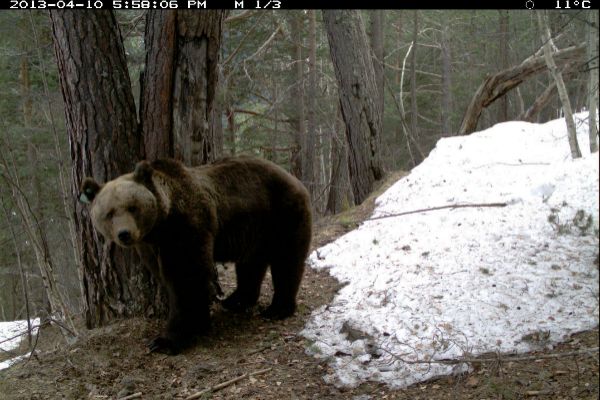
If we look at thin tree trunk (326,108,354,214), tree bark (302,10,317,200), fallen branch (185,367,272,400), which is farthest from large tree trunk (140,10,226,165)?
Result: tree bark (302,10,317,200)

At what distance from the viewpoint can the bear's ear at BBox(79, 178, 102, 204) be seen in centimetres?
439

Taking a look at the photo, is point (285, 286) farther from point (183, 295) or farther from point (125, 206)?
point (125, 206)

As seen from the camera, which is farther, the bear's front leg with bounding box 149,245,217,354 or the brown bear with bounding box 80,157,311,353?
the bear's front leg with bounding box 149,245,217,354

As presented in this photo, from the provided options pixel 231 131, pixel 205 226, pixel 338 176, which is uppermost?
pixel 231 131

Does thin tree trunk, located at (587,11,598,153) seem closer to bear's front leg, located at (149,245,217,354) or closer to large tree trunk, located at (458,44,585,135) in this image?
large tree trunk, located at (458,44,585,135)

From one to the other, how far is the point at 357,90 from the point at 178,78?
624 centimetres

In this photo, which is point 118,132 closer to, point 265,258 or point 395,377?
point 265,258

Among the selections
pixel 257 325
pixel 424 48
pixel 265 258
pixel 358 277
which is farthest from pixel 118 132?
pixel 424 48

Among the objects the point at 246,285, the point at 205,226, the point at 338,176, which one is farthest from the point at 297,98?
the point at 205,226

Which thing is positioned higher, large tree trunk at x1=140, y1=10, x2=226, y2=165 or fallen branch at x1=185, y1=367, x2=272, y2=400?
large tree trunk at x1=140, y1=10, x2=226, y2=165

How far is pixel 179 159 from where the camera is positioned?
17.4ft

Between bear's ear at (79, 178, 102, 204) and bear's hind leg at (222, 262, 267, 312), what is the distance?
1715 millimetres

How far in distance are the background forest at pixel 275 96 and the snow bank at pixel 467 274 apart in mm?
2203

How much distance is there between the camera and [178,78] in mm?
5121
